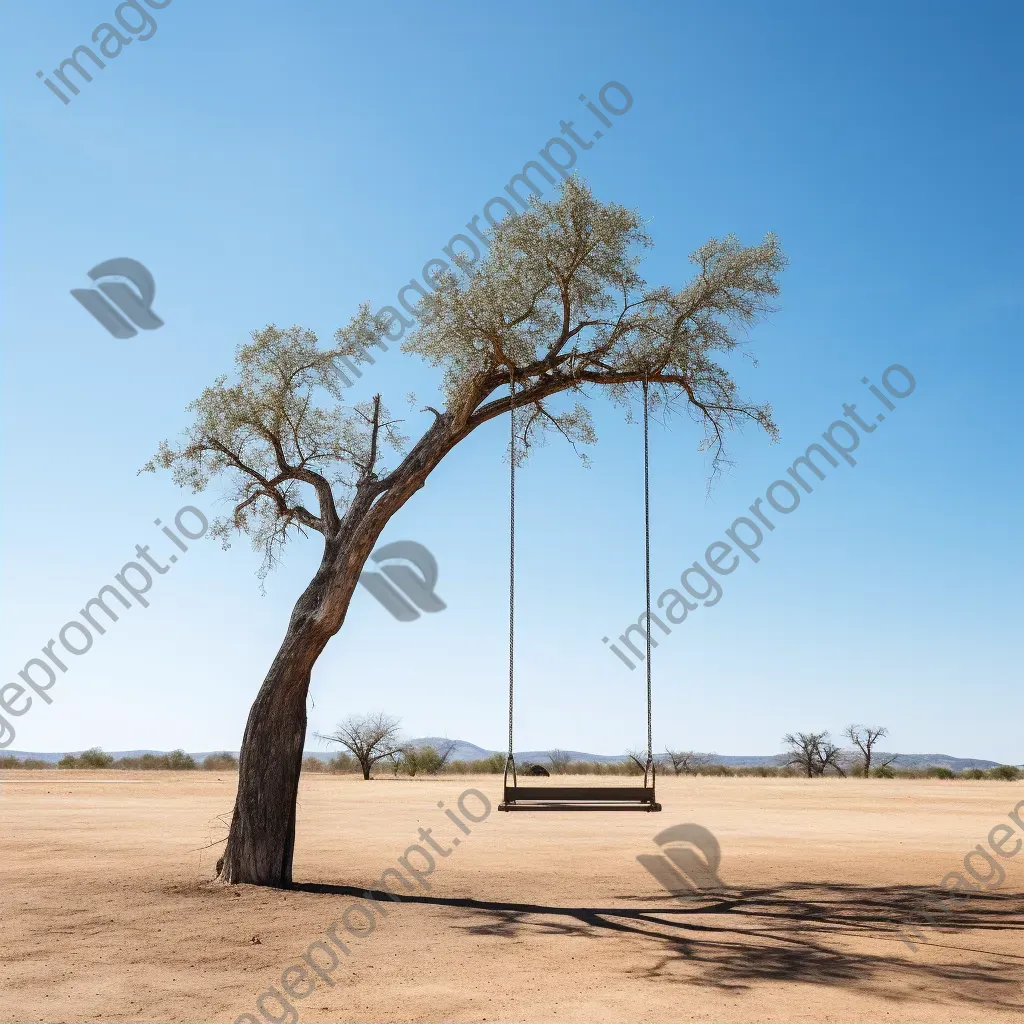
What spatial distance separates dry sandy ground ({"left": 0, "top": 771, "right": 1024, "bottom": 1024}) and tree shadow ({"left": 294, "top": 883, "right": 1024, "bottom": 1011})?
34 millimetres

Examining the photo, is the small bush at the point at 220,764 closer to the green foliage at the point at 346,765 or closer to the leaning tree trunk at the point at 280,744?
the green foliage at the point at 346,765

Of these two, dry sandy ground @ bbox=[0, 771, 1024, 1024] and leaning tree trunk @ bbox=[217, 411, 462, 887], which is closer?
dry sandy ground @ bbox=[0, 771, 1024, 1024]

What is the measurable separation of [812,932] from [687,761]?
55.8 meters

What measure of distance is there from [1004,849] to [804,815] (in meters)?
8.83

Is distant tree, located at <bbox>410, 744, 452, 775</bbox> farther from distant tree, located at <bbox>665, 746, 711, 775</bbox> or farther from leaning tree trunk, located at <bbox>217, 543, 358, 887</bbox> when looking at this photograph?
leaning tree trunk, located at <bbox>217, 543, 358, 887</bbox>

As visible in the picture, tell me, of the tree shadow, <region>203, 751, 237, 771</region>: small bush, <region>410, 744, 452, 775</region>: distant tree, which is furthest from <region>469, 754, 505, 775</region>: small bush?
the tree shadow

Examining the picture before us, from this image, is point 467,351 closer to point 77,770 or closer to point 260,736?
point 260,736

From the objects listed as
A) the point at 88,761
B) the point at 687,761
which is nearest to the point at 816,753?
the point at 687,761

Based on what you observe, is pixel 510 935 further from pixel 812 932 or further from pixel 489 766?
pixel 489 766

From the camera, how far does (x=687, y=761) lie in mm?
62938

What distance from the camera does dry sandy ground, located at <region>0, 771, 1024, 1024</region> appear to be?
21.6ft

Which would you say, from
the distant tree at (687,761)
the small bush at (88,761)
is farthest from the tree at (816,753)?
the small bush at (88,761)

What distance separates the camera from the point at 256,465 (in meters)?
13.9

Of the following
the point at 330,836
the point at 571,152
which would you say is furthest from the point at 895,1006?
the point at 330,836
